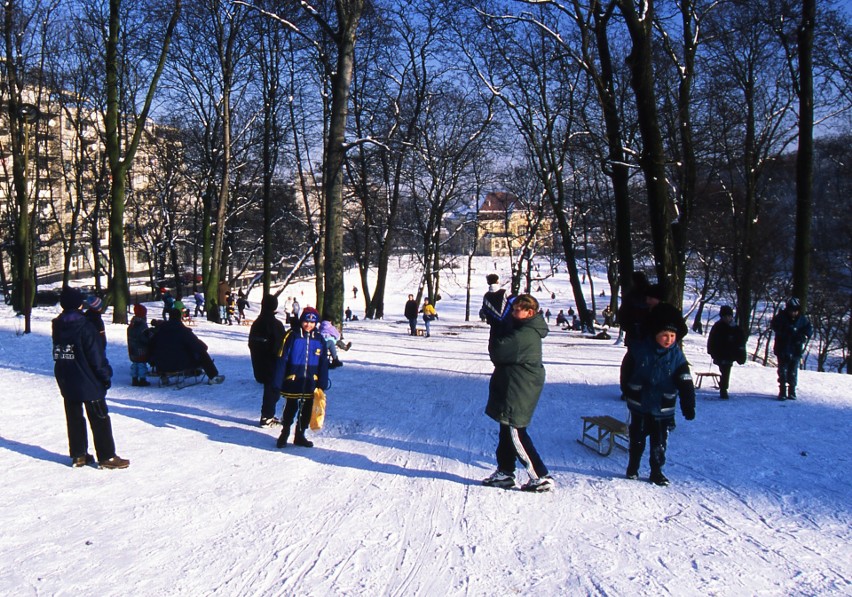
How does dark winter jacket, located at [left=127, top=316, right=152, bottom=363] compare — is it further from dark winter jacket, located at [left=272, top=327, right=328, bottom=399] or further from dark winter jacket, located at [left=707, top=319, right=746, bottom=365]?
dark winter jacket, located at [left=707, top=319, right=746, bottom=365]

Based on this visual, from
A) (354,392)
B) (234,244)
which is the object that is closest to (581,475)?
(354,392)

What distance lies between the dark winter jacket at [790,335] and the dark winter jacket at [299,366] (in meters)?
7.78

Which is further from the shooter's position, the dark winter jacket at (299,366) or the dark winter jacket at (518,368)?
the dark winter jacket at (299,366)

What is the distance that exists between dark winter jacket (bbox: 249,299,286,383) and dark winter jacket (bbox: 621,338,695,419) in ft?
14.5

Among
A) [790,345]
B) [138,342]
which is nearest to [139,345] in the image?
[138,342]

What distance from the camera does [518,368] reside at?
220 inches

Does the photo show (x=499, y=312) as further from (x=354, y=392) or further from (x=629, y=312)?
(x=354, y=392)

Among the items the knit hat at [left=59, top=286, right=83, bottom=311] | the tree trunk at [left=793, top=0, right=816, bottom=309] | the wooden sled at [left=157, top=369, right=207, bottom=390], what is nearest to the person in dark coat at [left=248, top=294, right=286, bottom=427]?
the knit hat at [left=59, top=286, right=83, bottom=311]

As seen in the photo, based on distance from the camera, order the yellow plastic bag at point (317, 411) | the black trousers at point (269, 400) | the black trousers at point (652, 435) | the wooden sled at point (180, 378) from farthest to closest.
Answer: the wooden sled at point (180, 378) < the black trousers at point (269, 400) < the yellow plastic bag at point (317, 411) < the black trousers at point (652, 435)

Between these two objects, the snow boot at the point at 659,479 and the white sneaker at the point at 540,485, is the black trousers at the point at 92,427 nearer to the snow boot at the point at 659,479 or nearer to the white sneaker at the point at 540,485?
the white sneaker at the point at 540,485

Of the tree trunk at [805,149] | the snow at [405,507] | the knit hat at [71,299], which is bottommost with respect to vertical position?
the snow at [405,507]

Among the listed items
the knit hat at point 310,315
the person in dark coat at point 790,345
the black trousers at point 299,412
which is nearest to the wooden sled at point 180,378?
the black trousers at point 299,412

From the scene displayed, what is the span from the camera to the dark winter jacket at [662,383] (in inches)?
233

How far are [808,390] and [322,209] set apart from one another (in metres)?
17.9
